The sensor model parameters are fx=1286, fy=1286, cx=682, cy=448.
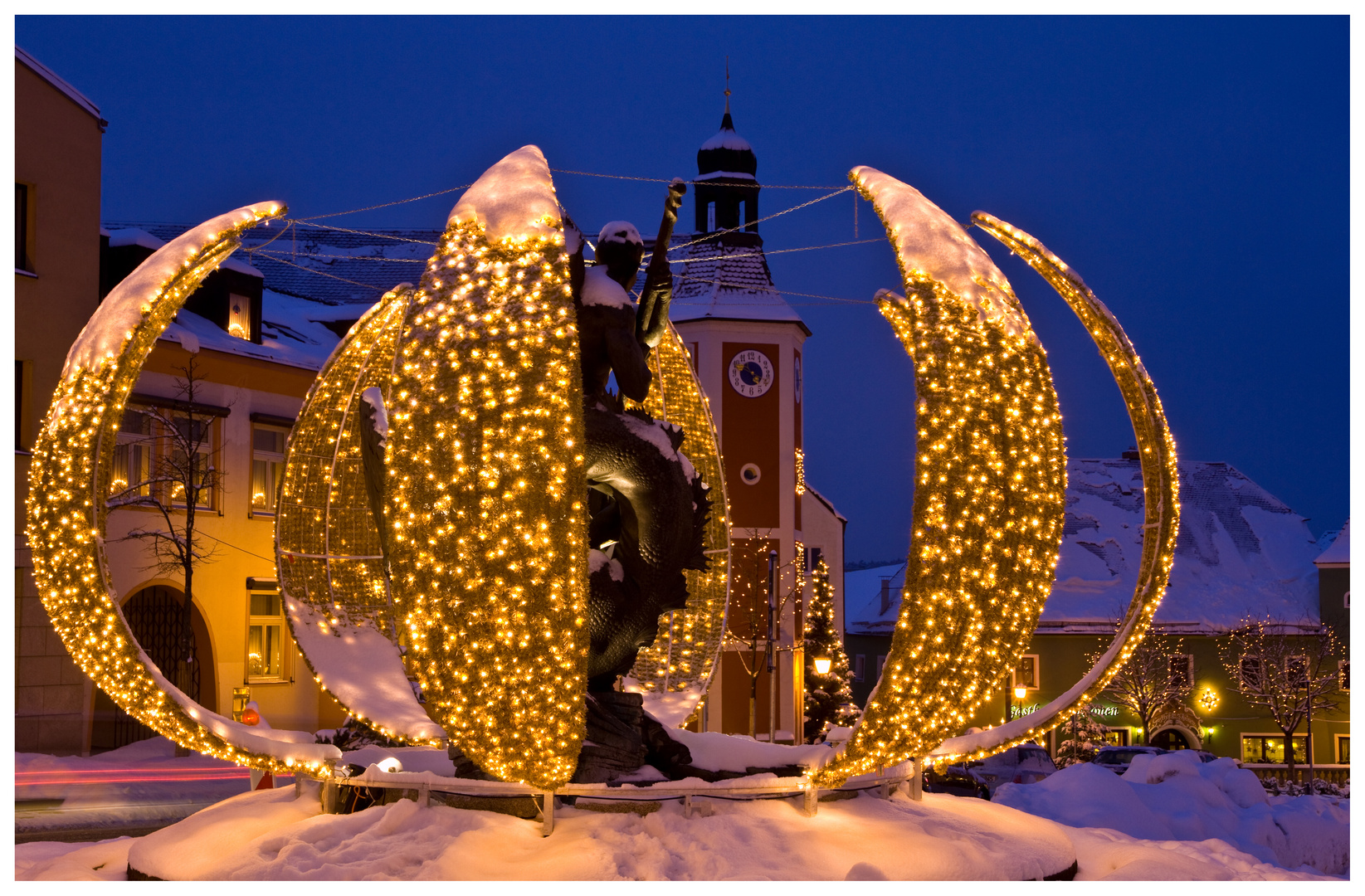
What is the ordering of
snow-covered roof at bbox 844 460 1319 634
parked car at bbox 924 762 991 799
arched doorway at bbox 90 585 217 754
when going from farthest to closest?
snow-covered roof at bbox 844 460 1319 634 → arched doorway at bbox 90 585 217 754 → parked car at bbox 924 762 991 799

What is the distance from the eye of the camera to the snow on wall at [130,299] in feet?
27.2

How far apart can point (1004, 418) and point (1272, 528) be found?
3357cm

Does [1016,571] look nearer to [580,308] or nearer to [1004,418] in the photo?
[1004,418]

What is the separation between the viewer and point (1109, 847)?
835cm

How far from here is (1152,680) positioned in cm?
3219

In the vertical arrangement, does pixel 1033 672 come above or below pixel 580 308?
below

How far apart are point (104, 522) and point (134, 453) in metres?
13.5

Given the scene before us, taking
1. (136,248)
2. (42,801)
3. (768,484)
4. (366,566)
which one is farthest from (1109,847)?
(768,484)

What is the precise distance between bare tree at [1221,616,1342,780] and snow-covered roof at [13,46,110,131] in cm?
2764

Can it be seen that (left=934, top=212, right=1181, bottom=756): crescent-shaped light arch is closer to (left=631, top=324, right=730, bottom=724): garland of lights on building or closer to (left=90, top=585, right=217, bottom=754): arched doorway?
(left=631, top=324, right=730, bottom=724): garland of lights on building

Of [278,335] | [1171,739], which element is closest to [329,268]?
[278,335]

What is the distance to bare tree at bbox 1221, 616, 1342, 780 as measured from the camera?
30625mm

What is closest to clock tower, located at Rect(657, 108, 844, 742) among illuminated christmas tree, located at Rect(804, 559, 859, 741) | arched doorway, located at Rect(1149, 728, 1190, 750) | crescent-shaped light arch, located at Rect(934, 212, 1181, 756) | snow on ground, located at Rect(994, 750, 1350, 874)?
illuminated christmas tree, located at Rect(804, 559, 859, 741)

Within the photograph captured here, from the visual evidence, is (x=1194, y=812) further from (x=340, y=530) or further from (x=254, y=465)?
(x=254, y=465)
